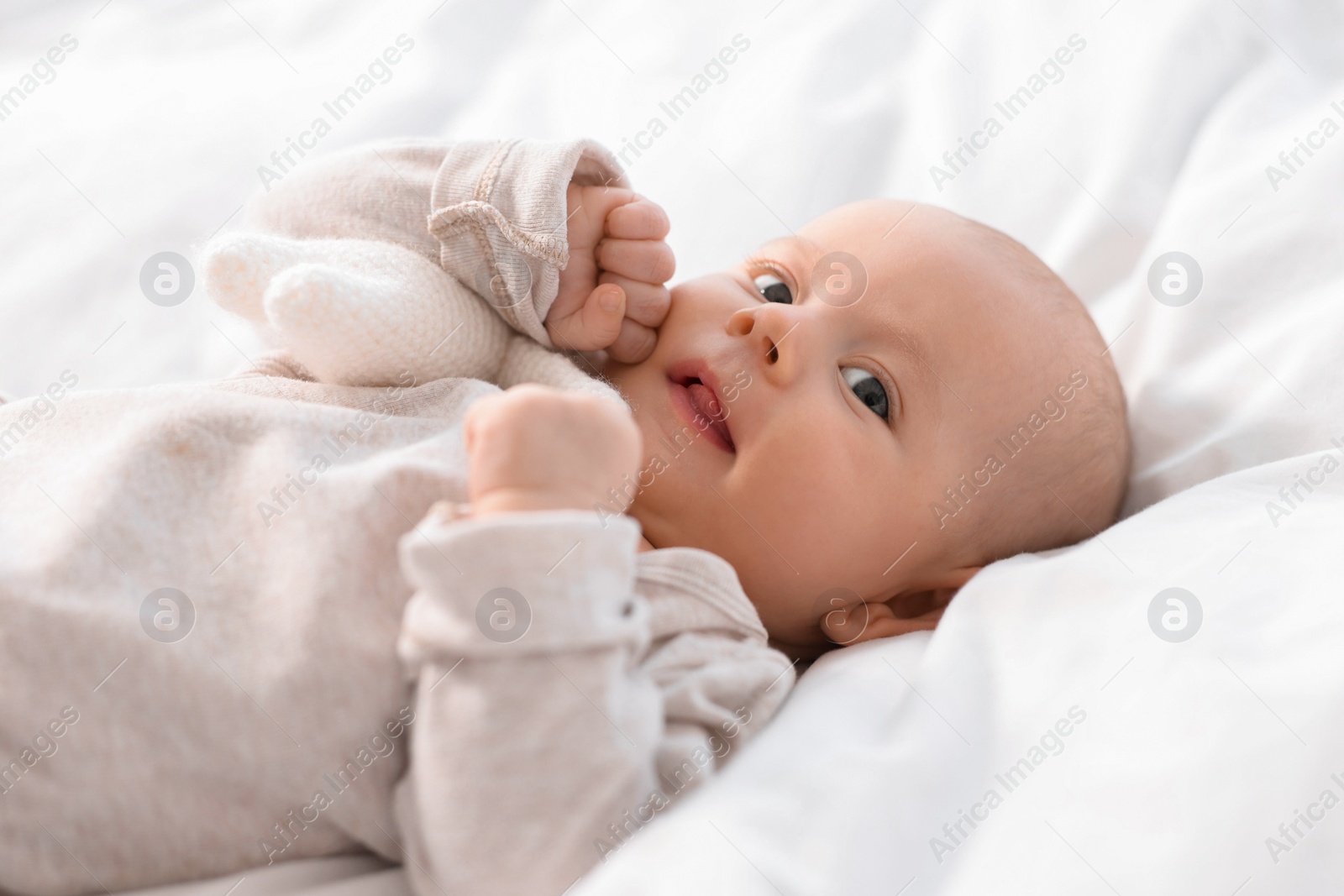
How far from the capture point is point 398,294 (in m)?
1.12

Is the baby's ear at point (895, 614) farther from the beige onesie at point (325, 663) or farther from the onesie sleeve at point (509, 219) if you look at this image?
the onesie sleeve at point (509, 219)

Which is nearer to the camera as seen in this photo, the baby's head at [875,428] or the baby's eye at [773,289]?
the baby's head at [875,428]

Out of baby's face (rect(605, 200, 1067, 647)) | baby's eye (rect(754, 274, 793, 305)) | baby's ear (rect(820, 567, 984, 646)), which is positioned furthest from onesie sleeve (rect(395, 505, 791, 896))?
baby's eye (rect(754, 274, 793, 305))

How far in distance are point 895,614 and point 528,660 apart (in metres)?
0.59

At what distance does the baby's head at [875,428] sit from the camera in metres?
1.15

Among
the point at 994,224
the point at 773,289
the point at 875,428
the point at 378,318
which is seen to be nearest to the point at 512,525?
the point at 378,318

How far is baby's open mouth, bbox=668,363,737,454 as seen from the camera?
117cm

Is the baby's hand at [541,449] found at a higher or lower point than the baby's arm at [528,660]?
higher

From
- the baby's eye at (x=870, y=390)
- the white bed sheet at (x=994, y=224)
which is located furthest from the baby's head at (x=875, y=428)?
the white bed sheet at (x=994, y=224)

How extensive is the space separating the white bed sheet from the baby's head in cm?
10

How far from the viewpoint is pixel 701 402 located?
1.20 m

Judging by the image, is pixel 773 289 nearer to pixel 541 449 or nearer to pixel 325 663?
pixel 541 449

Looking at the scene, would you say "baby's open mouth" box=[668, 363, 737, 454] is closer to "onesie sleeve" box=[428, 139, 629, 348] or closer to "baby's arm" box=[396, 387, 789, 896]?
"onesie sleeve" box=[428, 139, 629, 348]

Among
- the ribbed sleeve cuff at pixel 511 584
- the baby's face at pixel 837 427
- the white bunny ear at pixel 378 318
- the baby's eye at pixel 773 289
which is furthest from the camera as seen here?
the baby's eye at pixel 773 289
